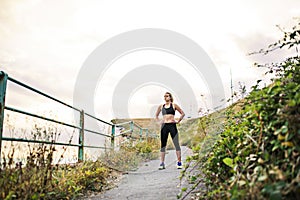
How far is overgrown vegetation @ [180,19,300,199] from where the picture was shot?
6.94ft

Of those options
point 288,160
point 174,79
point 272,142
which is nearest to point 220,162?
point 272,142

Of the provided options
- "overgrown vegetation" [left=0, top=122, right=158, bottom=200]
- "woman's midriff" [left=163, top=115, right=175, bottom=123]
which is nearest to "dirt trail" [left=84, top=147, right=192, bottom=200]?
"overgrown vegetation" [left=0, top=122, right=158, bottom=200]

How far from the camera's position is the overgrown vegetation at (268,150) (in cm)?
212

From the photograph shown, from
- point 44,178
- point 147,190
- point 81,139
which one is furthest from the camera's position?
point 81,139

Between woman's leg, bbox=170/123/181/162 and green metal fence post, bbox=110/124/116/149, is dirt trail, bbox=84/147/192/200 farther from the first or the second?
green metal fence post, bbox=110/124/116/149

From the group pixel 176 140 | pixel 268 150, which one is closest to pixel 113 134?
pixel 176 140

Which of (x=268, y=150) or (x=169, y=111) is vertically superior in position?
(x=169, y=111)

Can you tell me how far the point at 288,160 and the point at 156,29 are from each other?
1353cm

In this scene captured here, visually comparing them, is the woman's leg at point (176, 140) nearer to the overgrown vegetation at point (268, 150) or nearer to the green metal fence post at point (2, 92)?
the overgrown vegetation at point (268, 150)

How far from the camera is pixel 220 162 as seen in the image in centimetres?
350

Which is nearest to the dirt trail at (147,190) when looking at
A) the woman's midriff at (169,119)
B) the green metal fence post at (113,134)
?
the woman's midriff at (169,119)

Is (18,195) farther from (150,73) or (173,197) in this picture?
(150,73)

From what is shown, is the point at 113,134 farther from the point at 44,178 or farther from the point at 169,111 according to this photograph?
the point at 44,178

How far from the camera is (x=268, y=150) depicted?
8.83ft
